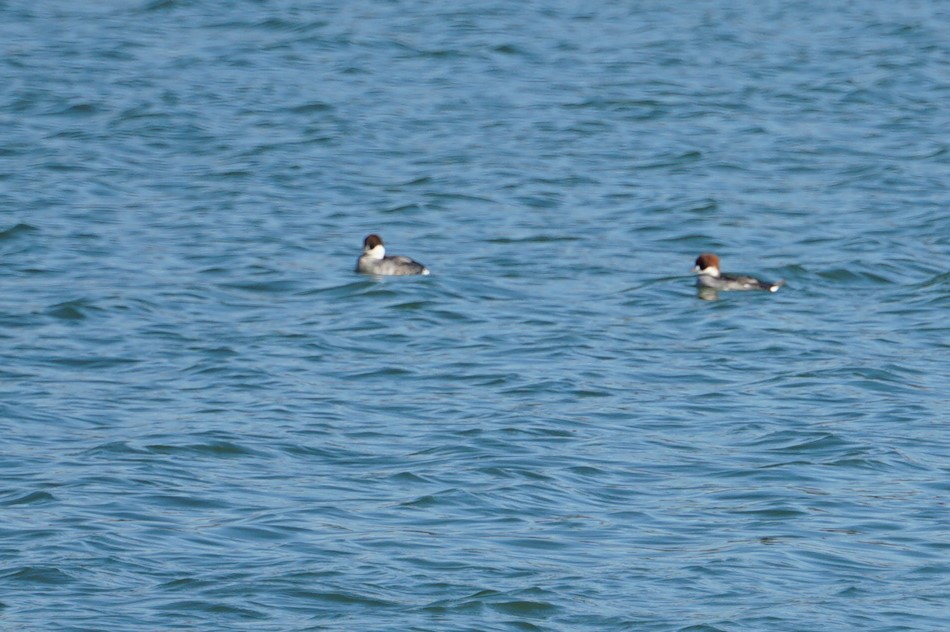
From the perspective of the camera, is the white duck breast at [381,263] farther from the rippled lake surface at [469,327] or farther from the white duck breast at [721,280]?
the white duck breast at [721,280]

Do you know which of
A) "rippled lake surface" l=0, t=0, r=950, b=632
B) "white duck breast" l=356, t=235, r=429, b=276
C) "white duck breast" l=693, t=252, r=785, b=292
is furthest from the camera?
"white duck breast" l=356, t=235, r=429, b=276

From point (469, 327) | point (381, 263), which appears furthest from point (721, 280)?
point (381, 263)

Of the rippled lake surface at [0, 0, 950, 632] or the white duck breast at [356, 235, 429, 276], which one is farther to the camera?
the white duck breast at [356, 235, 429, 276]

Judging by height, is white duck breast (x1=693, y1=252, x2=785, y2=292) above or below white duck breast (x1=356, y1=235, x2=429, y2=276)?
below

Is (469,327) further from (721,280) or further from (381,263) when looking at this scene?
(721,280)

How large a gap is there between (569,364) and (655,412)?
1653 mm

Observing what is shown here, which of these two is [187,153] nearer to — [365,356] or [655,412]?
[365,356]

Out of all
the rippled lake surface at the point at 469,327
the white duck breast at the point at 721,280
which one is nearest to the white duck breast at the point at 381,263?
the rippled lake surface at the point at 469,327

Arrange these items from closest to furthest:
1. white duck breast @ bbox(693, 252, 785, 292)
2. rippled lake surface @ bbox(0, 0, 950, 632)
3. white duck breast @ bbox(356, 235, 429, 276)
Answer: rippled lake surface @ bbox(0, 0, 950, 632)
white duck breast @ bbox(693, 252, 785, 292)
white duck breast @ bbox(356, 235, 429, 276)

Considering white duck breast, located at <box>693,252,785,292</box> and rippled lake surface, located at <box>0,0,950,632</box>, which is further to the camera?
white duck breast, located at <box>693,252,785,292</box>

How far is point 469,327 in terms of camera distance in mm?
16703

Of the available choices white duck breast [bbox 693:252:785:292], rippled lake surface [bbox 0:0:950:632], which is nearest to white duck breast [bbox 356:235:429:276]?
rippled lake surface [bbox 0:0:950:632]

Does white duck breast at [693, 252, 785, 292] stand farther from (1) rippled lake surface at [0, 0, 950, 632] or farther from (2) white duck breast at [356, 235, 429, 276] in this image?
(2) white duck breast at [356, 235, 429, 276]

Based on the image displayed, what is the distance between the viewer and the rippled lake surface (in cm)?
1012
